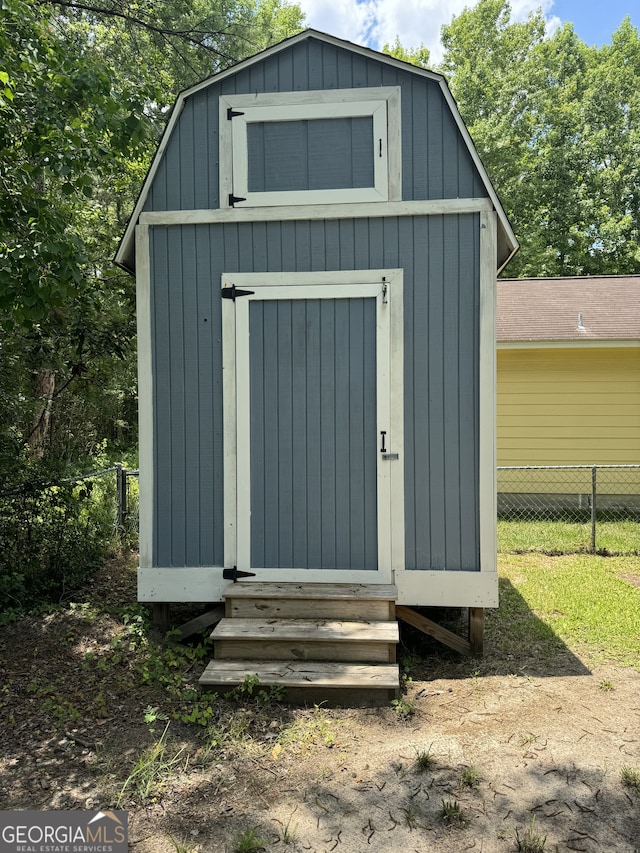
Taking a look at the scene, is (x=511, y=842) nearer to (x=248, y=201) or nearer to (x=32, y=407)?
(x=248, y=201)

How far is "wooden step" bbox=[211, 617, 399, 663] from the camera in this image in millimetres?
3719

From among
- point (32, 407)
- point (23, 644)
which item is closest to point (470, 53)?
point (32, 407)

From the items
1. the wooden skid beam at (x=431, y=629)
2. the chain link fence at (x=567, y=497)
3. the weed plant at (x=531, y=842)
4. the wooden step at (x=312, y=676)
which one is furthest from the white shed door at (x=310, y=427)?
the chain link fence at (x=567, y=497)

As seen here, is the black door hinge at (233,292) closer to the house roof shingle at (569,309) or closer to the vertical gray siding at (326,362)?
the vertical gray siding at (326,362)

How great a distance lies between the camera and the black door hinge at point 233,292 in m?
4.30

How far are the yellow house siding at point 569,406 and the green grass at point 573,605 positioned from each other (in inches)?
105

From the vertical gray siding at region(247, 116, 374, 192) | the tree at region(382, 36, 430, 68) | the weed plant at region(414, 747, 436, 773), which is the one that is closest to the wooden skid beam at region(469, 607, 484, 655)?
the weed plant at region(414, 747, 436, 773)

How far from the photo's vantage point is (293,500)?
14.2 ft

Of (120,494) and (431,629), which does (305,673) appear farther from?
(120,494)

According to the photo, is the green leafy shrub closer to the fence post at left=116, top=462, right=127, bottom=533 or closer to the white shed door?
the fence post at left=116, top=462, right=127, bottom=533

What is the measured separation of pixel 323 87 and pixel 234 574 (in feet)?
11.7

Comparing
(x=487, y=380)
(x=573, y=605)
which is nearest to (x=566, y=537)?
(x=573, y=605)

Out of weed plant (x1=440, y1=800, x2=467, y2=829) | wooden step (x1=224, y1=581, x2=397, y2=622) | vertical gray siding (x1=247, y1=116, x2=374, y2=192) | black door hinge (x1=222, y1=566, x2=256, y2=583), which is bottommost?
weed plant (x1=440, y1=800, x2=467, y2=829)

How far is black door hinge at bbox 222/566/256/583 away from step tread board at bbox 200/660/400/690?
653 millimetres
